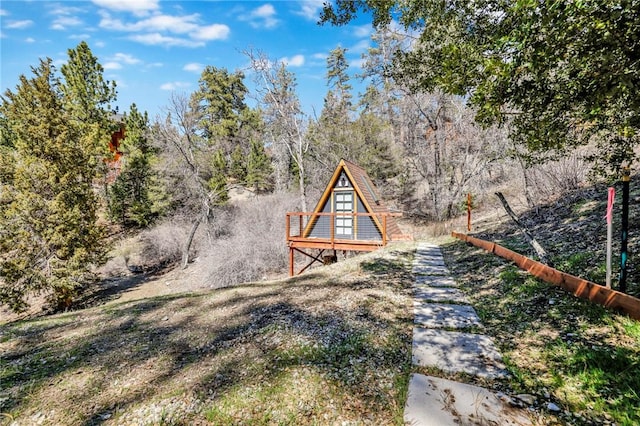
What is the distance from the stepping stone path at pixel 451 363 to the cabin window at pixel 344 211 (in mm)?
8067

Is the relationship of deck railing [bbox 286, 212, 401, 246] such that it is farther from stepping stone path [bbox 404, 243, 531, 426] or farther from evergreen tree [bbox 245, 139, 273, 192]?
evergreen tree [bbox 245, 139, 273, 192]

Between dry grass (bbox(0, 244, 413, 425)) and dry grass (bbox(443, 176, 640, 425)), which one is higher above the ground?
dry grass (bbox(443, 176, 640, 425))

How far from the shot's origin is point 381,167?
24.8 m

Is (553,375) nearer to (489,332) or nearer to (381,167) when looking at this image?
(489,332)

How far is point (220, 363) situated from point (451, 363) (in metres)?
2.37

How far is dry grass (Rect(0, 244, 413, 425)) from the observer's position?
7.61 ft

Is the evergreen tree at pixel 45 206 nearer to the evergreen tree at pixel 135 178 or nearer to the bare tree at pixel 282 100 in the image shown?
the evergreen tree at pixel 135 178

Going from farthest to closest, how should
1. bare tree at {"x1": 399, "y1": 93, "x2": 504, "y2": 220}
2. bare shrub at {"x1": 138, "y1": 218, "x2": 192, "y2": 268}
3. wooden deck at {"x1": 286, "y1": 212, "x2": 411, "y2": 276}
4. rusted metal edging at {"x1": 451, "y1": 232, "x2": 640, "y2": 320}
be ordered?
bare shrub at {"x1": 138, "y1": 218, "x2": 192, "y2": 268} < bare tree at {"x1": 399, "y1": 93, "x2": 504, "y2": 220} < wooden deck at {"x1": 286, "y1": 212, "x2": 411, "y2": 276} < rusted metal edging at {"x1": 451, "y1": 232, "x2": 640, "y2": 320}

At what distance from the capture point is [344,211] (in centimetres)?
1318

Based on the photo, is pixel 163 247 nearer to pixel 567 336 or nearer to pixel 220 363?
pixel 220 363

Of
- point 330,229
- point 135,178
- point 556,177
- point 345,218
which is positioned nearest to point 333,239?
point 330,229

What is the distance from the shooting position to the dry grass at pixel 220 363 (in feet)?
7.61

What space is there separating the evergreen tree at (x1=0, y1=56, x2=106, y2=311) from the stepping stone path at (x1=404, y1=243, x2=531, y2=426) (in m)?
14.6

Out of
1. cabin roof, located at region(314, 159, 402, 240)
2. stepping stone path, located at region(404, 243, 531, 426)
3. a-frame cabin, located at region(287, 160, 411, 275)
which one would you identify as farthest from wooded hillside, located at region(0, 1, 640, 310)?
cabin roof, located at region(314, 159, 402, 240)
